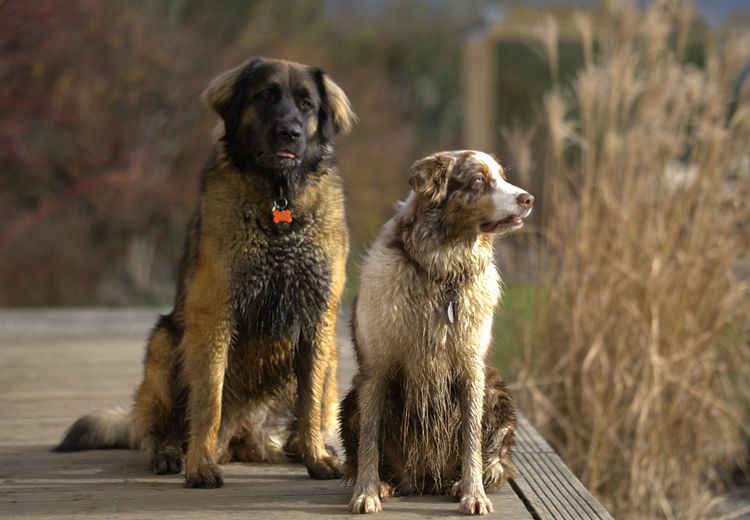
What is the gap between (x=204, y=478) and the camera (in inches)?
136

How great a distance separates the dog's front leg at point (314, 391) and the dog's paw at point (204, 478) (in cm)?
34

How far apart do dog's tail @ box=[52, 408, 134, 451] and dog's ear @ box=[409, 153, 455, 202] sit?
1.62 metres

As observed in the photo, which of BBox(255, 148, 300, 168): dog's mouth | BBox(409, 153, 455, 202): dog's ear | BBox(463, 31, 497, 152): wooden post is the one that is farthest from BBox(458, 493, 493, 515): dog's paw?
BBox(463, 31, 497, 152): wooden post

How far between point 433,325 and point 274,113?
2.98 feet

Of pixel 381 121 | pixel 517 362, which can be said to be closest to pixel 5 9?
pixel 517 362

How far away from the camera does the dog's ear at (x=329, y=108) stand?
143 inches

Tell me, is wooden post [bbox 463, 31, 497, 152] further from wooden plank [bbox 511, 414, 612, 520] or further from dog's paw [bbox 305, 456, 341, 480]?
dog's paw [bbox 305, 456, 341, 480]

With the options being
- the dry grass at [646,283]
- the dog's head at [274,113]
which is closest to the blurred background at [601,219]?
the dry grass at [646,283]

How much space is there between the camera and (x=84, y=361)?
592 cm

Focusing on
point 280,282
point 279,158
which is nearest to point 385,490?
point 280,282

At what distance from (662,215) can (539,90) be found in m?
12.9

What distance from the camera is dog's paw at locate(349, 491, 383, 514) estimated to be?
315 centimetres

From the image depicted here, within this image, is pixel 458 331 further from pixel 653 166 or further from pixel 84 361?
pixel 84 361

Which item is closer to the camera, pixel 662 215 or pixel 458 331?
pixel 458 331
